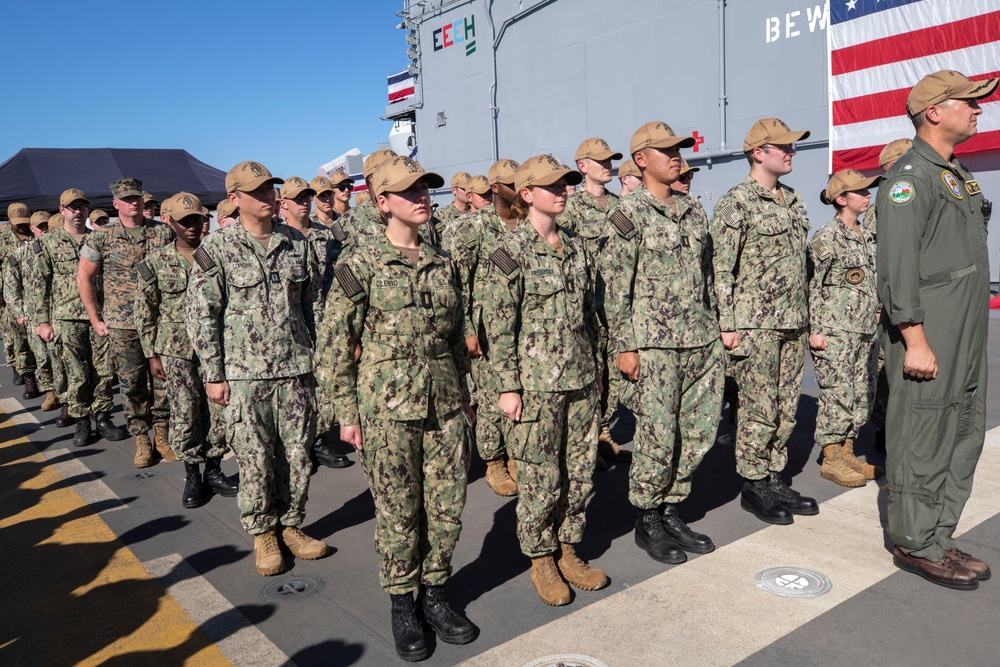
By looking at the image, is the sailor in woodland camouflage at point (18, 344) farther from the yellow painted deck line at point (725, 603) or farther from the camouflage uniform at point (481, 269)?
the yellow painted deck line at point (725, 603)

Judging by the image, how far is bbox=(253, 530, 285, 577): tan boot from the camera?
3.69m

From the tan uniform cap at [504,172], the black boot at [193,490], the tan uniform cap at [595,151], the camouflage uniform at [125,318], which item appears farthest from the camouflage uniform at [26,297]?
the tan uniform cap at [595,151]

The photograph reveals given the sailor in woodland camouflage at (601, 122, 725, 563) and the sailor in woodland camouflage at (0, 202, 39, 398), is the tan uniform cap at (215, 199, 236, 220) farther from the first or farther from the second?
the sailor in woodland camouflage at (601, 122, 725, 563)

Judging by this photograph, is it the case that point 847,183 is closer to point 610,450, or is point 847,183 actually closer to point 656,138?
point 656,138

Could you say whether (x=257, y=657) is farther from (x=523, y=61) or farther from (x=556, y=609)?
(x=523, y=61)

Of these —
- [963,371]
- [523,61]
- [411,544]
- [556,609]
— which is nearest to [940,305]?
[963,371]

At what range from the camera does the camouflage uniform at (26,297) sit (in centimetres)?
779

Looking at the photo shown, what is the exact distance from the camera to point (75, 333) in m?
6.42

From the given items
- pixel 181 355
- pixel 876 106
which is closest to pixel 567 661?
pixel 181 355

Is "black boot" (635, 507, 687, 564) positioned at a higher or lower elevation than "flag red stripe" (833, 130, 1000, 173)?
lower

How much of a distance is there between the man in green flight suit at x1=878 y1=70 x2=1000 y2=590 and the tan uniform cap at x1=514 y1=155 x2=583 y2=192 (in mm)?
1399

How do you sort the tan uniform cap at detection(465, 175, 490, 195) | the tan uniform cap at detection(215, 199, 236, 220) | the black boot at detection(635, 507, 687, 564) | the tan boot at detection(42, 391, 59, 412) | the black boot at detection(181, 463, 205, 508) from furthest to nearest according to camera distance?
1. the tan boot at detection(42, 391, 59, 412)
2. the tan uniform cap at detection(465, 175, 490, 195)
3. the tan uniform cap at detection(215, 199, 236, 220)
4. the black boot at detection(181, 463, 205, 508)
5. the black boot at detection(635, 507, 687, 564)

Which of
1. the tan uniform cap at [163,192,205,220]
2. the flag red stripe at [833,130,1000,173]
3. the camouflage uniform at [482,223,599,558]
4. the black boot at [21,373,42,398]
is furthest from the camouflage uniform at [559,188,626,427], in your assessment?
the flag red stripe at [833,130,1000,173]

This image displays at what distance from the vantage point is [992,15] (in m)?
10.4
